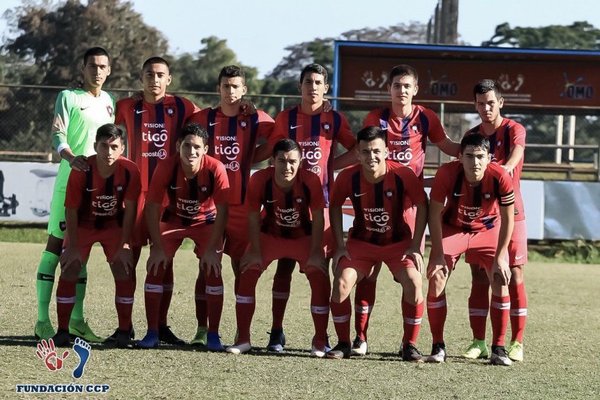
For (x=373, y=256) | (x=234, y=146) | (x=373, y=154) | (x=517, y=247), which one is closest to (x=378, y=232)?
(x=373, y=256)

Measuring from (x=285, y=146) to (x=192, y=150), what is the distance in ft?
1.98

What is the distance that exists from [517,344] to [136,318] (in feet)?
10.2

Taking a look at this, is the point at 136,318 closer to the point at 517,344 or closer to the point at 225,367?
the point at 225,367

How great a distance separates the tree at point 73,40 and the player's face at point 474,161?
31.3 metres

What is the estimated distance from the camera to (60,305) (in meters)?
8.03

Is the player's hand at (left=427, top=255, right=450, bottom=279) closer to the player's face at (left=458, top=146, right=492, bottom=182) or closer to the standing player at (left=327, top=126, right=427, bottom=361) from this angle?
the standing player at (left=327, top=126, right=427, bottom=361)

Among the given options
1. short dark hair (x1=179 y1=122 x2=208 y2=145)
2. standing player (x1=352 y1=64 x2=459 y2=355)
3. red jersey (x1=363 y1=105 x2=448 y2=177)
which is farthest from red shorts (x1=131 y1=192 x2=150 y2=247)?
red jersey (x1=363 y1=105 x2=448 y2=177)

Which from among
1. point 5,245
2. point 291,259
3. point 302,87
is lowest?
point 5,245

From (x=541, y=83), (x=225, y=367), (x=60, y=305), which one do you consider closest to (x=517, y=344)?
(x=225, y=367)

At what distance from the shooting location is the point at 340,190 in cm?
803

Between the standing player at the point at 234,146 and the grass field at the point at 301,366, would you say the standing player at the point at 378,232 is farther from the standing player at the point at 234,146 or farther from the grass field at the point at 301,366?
the standing player at the point at 234,146

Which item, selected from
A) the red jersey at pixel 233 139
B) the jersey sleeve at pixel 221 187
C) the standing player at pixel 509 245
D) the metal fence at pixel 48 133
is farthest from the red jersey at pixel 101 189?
the metal fence at pixel 48 133

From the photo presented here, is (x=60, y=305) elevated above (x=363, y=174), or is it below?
below

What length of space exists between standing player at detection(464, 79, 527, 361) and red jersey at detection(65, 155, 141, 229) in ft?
7.48
